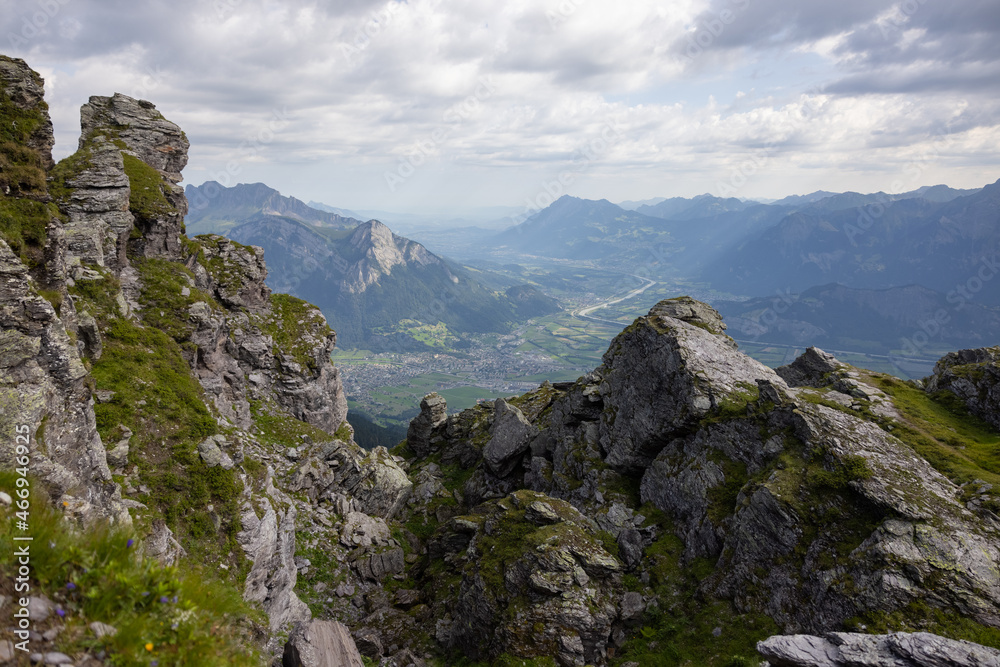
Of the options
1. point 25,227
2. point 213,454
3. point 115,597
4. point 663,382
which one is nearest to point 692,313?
point 663,382

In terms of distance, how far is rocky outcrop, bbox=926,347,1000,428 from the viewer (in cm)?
2639

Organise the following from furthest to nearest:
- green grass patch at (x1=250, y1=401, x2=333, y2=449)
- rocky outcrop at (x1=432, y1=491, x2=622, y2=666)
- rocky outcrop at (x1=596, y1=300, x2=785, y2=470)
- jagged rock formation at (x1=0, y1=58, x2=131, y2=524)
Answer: green grass patch at (x1=250, y1=401, x2=333, y2=449)
rocky outcrop at (x1=596, y1=300, x2=785, y2=470)
rocky outcrop at (x1=432, y1=491, x2=622, y2=666)
jagged rock formation at (x1=0, y1=58, x2=131, y2=524)

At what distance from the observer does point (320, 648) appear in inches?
666

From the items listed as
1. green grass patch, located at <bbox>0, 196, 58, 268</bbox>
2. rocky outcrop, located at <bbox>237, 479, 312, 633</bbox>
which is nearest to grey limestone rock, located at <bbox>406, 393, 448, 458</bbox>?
rocky outcrop, located at <bbox>237, 479, 312, 633</bbox>

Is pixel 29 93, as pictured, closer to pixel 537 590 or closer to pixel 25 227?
pixel 25 227

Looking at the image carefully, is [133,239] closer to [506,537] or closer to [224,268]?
[224,268]

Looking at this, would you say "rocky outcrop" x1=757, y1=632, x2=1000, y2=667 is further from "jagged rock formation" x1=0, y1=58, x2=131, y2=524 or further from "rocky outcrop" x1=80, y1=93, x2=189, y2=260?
"rocky outcrop" x1=80, y1=93, x2=189, y2=260

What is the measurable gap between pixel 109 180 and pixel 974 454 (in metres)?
59.2

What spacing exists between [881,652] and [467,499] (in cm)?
3410

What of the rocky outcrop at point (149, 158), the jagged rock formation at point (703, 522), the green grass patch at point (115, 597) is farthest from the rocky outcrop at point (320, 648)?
the rocky outcrop at point (149, 158)

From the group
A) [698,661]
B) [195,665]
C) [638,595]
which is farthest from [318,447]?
[195,665]

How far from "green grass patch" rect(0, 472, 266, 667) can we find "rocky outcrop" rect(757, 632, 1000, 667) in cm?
1655

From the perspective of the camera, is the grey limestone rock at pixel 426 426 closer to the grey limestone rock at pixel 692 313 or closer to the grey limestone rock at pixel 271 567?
the grey limestone rock at pixel 271 567

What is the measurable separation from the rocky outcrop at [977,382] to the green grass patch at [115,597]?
37.7m
